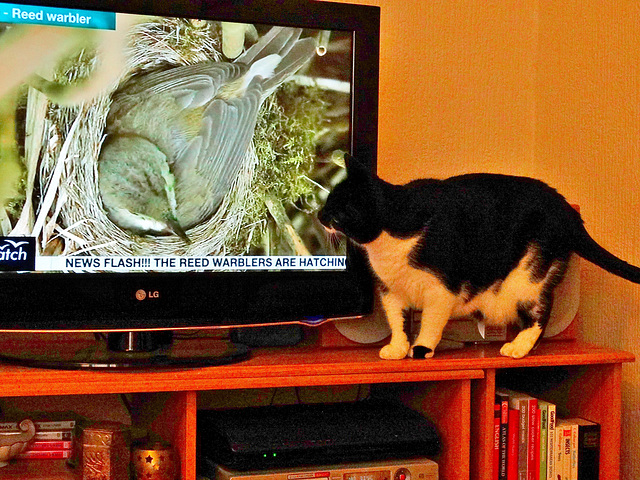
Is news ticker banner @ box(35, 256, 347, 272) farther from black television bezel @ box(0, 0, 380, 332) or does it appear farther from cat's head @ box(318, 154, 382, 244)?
cat's head @ box(318, 154, 382, 244)

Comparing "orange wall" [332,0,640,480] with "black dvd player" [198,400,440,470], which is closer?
"black dvd player" [198,400,440,470]

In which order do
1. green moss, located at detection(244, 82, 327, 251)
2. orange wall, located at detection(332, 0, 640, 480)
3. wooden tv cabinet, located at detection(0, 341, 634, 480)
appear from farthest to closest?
orange wall, located at detection(332, 0, 640, 480) < green moss, located at detection(244, 82, 327, 251) < wooden tv cabinet, located at detection(0, 341, 634, 480)

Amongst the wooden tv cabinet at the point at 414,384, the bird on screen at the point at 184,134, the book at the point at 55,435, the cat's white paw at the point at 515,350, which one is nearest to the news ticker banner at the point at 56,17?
the bird on screen at the point at 184,134

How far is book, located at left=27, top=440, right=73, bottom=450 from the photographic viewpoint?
1.33 metres

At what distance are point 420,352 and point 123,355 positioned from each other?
1.70 ft

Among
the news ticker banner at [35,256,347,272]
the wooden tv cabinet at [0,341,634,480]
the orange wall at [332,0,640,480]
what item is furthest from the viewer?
the orange wall at [332,0,640,480]

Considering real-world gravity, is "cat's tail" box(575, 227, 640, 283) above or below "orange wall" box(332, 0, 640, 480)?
below

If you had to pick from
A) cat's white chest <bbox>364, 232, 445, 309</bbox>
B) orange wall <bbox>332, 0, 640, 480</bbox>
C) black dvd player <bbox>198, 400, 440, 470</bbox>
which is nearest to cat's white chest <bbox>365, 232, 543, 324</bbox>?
cat's white chest <bbox>364, 232, 445, 309</bbox>

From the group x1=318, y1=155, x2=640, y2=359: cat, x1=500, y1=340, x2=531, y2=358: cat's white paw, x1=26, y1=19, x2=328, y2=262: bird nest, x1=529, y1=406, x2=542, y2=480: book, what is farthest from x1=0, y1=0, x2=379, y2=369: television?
x1=529, y1=406, x2=542, y2=480: book

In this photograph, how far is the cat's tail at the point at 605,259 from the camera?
1.47 meters

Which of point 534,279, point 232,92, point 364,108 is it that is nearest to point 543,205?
point 534,279

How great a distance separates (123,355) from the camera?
1342 millimetres

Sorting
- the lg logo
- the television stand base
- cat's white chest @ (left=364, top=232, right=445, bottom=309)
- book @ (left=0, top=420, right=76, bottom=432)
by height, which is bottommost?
book @ (left=0, top=420, right=76, bottom=432)

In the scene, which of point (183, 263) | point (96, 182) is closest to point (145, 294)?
point (183, 263)
